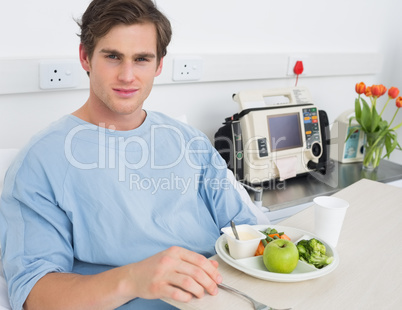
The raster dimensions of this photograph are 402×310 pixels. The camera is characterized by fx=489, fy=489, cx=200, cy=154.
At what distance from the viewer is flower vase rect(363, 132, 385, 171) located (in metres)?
2.25

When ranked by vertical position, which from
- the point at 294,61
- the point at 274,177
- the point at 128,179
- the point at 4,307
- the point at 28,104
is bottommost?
the point at 4,307

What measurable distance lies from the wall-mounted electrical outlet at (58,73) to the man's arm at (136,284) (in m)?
0.77

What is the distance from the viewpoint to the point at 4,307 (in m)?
1.09

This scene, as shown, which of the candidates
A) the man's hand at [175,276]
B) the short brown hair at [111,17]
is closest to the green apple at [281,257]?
the man's hand at [175,276]

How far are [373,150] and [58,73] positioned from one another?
4.74 feet

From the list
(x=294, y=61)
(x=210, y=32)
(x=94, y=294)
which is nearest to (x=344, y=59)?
(x=294, y=61)

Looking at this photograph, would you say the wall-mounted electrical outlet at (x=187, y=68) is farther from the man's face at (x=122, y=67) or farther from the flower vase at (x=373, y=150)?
the flower vase at (x=373, y=150)

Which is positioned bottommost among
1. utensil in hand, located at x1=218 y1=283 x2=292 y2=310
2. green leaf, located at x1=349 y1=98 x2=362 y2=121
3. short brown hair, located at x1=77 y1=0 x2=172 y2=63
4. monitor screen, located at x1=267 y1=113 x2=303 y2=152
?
utensil in hand, located at x1=218 y1=283 x2=292 y2=310

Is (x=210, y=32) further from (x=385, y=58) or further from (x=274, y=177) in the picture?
(x=385, y=58)

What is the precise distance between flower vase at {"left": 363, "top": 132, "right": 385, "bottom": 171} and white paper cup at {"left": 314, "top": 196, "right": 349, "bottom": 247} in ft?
3.74

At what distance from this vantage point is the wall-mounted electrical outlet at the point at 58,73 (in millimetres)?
1586

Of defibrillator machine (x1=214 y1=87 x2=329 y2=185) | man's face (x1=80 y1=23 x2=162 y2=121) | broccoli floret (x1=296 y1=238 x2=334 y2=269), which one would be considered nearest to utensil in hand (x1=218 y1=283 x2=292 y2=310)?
broccoli floret (x1=296 y1=238 x2=334 y2=269)

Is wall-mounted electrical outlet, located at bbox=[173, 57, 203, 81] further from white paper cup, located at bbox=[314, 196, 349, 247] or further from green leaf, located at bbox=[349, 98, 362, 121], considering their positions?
white paper cup, located at bbox=[314, 196, 349, 247]

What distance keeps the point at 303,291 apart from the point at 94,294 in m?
0.42
